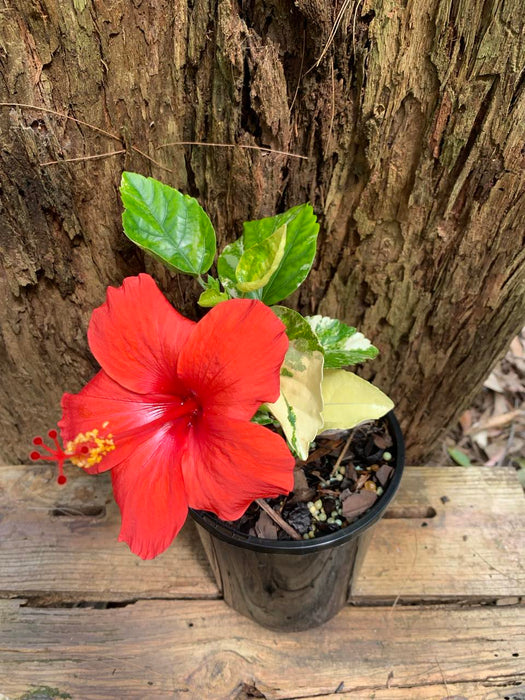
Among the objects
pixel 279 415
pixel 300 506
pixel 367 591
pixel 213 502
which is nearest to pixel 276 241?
pixel 279 415

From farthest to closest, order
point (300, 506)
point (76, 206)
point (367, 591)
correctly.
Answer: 1. point (367, 591)
2. point (300, 506)
3. point (76, 206)

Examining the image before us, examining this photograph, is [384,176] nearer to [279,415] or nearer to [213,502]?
[279,415]

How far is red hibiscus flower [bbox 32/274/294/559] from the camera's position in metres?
0.62

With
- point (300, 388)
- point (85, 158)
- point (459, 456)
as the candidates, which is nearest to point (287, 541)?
point (300, 388)

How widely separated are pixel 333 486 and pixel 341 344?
27 centimetres

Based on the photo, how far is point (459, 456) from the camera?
1.48 m

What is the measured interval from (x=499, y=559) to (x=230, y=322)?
78cm

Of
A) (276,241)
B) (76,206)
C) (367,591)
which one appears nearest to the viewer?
(276,241)

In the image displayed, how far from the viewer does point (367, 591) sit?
1.04m

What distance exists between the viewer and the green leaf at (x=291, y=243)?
2.32ft

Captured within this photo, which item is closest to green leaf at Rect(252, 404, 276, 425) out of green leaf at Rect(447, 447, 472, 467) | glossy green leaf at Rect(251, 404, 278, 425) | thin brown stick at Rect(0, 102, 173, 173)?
glossy green leaf at Rect(251, 404, 278, 425)

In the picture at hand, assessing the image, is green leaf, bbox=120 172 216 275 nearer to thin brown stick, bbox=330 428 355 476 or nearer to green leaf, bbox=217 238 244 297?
green leaf, bbox=217 238 244 297

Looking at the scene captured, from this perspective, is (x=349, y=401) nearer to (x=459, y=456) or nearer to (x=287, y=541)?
(x=287, y=541)

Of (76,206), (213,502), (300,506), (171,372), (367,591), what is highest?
(76,206)
